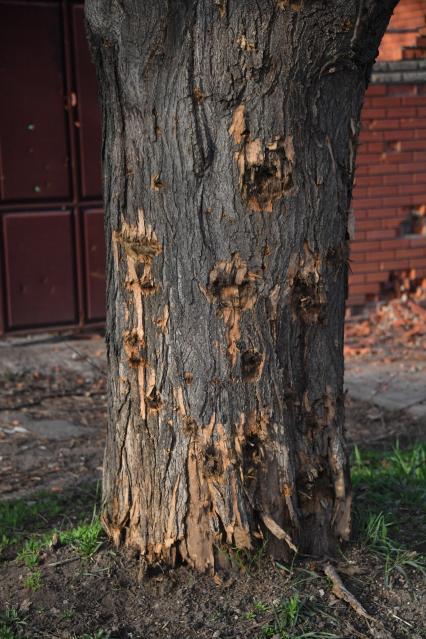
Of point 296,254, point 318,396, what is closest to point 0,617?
point 318,396

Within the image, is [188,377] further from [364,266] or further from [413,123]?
[413,123]

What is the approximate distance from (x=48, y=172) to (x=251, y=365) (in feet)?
15.3

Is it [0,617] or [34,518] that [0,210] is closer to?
[34,518]

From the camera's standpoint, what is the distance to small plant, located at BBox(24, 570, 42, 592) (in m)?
3.09

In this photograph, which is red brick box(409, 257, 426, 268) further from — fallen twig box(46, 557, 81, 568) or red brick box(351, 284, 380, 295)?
fallen twig box(46, 557, 81, 568)

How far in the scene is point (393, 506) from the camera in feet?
12.2

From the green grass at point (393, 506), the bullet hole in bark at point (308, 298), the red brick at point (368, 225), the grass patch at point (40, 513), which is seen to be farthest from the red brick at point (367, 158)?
the bullet hole in bark at point (308, 298)

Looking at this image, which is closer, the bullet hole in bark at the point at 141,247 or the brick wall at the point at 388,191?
the bullet hole in bark at the point at 141,247

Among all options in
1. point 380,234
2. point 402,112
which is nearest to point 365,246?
point 380,234

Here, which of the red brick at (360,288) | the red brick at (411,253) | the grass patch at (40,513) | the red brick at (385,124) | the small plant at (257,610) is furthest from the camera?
the red brick at (411,253)

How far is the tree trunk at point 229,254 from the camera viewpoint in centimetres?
281

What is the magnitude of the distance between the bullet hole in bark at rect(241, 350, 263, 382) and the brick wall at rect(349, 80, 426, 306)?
4.96 m

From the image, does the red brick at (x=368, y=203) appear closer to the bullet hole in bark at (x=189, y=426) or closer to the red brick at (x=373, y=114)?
the red brick at (x=373, y=114)

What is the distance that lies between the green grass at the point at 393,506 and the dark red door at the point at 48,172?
329cm
